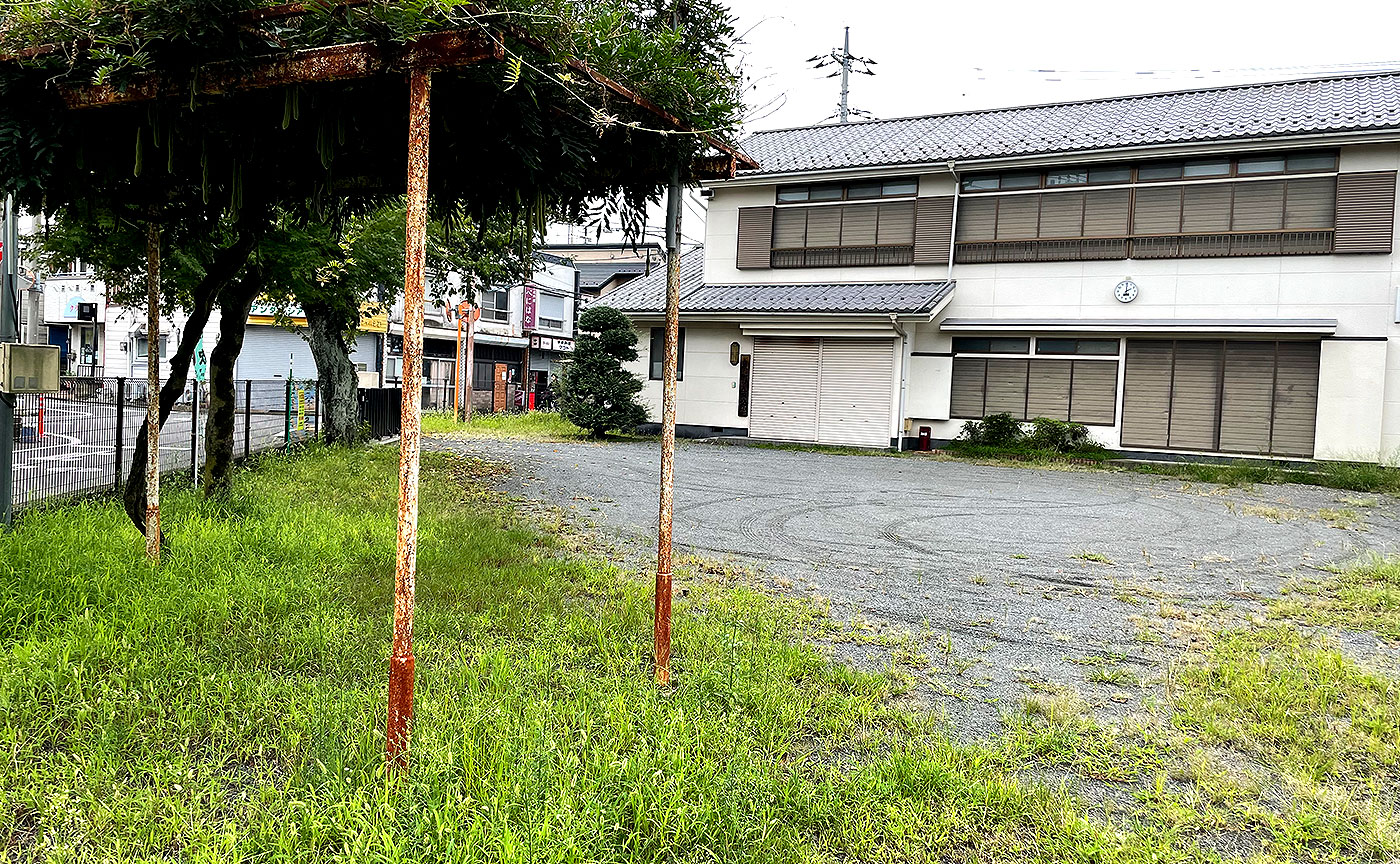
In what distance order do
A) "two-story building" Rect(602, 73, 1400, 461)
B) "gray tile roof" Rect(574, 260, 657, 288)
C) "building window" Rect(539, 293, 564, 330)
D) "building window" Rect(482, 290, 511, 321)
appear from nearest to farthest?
"two-story building" Rect(602, 73, 1400, 461) < "building window" Rect(482, 290, 511, 321) < "building window" Rect(539, 293, 564, 330) < "gray tile roof" Rect(574, 260, 657, 288)

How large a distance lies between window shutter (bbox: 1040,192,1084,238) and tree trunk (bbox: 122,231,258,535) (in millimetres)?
15205

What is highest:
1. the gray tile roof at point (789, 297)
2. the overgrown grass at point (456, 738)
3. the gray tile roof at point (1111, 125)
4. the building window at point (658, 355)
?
the gray tile roof at point (1111, 125)

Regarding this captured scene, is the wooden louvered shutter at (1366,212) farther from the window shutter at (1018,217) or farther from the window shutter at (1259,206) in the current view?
the window shutter at (1018,217)

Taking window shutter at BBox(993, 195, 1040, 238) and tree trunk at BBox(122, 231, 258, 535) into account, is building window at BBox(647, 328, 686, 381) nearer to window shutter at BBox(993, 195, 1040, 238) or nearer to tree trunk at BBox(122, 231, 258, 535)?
window shutter at BBox(993, 195, 1040, 238)

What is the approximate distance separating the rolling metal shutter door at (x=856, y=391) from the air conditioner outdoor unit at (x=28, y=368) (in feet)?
47.7

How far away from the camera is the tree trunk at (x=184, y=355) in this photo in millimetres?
6129

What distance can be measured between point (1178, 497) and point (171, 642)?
1200cm

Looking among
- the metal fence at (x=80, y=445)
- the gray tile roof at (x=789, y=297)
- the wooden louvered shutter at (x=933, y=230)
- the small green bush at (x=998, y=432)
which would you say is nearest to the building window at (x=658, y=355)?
the gray tile roof at (x=789, y=297)

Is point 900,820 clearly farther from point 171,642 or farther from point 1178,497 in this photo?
point 1178,497

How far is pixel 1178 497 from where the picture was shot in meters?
12.3

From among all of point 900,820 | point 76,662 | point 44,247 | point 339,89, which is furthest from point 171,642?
point 44,247

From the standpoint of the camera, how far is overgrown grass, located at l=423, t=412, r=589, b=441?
787 inches

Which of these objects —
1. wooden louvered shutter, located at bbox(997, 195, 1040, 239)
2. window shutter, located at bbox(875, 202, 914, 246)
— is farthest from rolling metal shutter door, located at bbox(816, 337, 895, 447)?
wooden louvered shutter, located at bbox(997, 195, 1040, 239)

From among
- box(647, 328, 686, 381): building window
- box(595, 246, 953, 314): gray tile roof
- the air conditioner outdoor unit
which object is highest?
box(595, 246, 953, 314): gray tile roof
